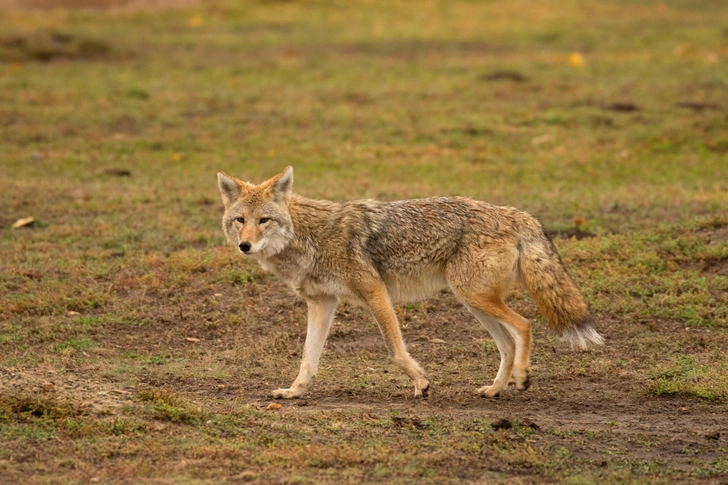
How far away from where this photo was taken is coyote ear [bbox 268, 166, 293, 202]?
770 cm

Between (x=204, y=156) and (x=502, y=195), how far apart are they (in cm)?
545

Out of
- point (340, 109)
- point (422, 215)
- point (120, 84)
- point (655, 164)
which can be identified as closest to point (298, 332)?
point (422, 215)

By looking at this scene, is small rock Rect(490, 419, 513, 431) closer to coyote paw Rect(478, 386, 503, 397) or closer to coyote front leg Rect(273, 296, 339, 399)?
coyote paw Rect(478, 386, 503, 397)

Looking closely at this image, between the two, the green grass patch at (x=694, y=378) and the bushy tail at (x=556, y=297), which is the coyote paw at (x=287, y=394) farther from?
the green grass patch at (x=694, y=378)

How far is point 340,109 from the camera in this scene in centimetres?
1950

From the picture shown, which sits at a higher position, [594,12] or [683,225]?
[594,12]

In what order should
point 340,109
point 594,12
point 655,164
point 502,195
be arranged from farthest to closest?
1. point 594,12
2. point 340,109
3. point 655,164
4. point 502,195

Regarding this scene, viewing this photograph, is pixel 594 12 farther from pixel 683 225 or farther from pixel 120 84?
pixel 683 225

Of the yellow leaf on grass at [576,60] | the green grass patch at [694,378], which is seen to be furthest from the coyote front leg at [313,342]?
the yellow leaf on grass at [576,60]

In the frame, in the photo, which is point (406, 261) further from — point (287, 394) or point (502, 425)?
point (502, 425)

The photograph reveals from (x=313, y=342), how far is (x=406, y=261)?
3.18 feet

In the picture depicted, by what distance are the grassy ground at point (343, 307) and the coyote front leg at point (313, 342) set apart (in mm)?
207

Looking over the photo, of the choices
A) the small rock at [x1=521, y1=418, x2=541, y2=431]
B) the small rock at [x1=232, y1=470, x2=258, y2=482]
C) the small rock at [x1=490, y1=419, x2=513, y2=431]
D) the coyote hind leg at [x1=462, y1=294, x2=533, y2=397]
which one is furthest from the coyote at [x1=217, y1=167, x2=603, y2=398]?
the small rock at [x1=232, y1=470, x2=258, y2=482]

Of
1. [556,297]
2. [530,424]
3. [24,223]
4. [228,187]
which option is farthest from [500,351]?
[24,223]
